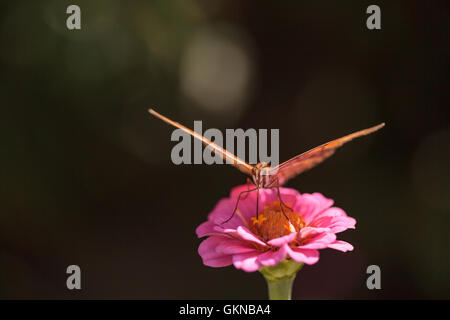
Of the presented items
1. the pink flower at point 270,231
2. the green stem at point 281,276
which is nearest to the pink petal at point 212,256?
the pink flower at point 270,231

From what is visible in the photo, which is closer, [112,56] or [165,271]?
[112,56]

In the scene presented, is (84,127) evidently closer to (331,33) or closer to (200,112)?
(200,112)

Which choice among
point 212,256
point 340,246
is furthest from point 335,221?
point 212,256

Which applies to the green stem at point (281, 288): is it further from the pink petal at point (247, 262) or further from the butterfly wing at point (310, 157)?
the butterfly wing at point (310, 157)

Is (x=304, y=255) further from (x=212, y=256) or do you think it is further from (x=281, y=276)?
(x=212, y=256)

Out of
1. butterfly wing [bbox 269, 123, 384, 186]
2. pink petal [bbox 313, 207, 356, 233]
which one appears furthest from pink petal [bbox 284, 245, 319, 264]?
butterfly wing [bbox 269, 123, 384, 186]

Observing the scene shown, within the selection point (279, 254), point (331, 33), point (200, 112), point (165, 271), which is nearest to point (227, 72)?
point (200, 112)
